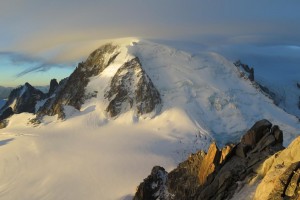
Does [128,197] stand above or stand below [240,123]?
above

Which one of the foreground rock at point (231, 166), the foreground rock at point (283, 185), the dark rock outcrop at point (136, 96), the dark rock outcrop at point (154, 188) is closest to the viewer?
the foreground rock at point (283, 185)

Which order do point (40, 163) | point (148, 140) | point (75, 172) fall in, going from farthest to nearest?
1. point (148, 140)
2. point (40, 163)
3. point (75, 172)

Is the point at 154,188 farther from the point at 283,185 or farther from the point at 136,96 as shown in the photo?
the point at 136,96

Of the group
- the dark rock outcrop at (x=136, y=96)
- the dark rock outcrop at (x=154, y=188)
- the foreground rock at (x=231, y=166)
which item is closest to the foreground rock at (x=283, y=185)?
the foreground rock at (x=231, y=166)

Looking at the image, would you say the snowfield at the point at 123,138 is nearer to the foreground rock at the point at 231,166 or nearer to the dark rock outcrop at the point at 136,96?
the dark rock outcrop at the point at 136,96

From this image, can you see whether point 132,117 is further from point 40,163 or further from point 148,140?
point 40,163

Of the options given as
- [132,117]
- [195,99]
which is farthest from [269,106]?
[132,117]
